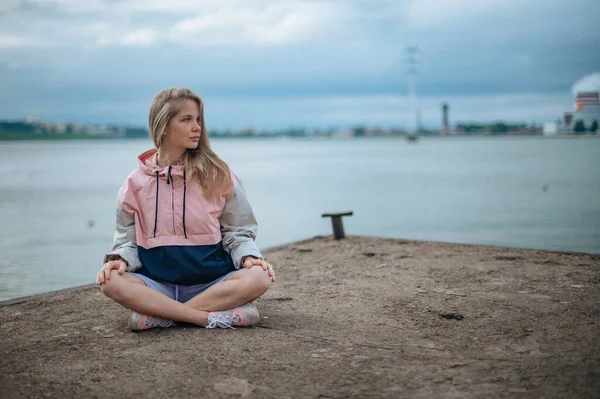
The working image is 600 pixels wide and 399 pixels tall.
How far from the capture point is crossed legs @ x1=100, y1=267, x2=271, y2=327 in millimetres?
3988

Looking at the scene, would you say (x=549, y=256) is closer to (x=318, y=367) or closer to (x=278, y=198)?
(x=318, y=367)

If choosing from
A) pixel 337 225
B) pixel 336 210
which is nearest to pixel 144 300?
pixel 337 225

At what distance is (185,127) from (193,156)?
222 millimetres

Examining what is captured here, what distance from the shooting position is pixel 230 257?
4.36 metres

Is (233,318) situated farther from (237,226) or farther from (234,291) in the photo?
(237,226)

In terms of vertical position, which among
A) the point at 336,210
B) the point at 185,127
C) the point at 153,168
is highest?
the point at 185,127

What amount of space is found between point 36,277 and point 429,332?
7.28 meters

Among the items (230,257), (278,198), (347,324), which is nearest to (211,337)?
(230,257)

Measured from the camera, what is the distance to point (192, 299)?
4.16m

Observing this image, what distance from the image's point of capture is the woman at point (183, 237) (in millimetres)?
4109

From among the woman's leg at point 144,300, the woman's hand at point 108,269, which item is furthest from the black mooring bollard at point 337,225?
the woman's hand at point 108,269

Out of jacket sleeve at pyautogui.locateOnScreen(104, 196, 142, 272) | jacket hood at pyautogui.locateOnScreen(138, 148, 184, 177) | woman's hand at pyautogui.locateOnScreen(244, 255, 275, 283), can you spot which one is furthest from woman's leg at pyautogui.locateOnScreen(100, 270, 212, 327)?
jacket hood at pyautogui.locateOnScreen(138, 148, 184, 177)

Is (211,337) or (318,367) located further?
(211,337)

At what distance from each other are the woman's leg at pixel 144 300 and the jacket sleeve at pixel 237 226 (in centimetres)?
45
